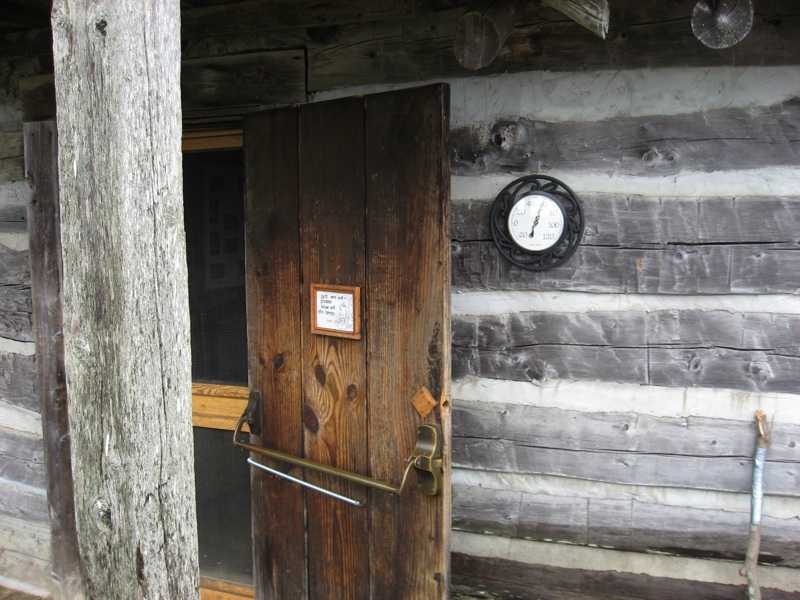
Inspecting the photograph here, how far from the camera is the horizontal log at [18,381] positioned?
118 inches

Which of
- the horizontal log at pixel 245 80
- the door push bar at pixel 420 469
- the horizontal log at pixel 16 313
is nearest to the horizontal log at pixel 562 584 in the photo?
the door push bar at pixel 420 469

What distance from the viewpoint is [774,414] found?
78.7 inches

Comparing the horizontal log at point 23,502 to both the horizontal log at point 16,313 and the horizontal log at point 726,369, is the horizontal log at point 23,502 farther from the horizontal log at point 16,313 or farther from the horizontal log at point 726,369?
the horizontal log at point 726,369

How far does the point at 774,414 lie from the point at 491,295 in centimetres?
99

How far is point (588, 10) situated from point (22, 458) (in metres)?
3.19

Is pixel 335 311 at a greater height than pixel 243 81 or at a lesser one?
lesser

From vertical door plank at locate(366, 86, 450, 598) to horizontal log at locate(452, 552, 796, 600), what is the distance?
0.40 meters

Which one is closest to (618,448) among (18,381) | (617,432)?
(617,432)

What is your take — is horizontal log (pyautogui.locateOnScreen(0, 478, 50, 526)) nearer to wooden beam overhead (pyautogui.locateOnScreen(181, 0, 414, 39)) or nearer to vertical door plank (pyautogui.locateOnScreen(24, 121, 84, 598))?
vertical door plank (pyautogui.locateOnScreen(24, 121, 84, 598))

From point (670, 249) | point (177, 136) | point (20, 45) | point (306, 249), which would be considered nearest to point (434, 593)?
point (306, 249)

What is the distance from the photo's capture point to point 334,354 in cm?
213

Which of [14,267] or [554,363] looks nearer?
[554,363]

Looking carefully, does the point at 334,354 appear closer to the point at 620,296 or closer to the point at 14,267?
the point at 620,296

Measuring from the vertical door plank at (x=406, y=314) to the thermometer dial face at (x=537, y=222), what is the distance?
14.2 inches
